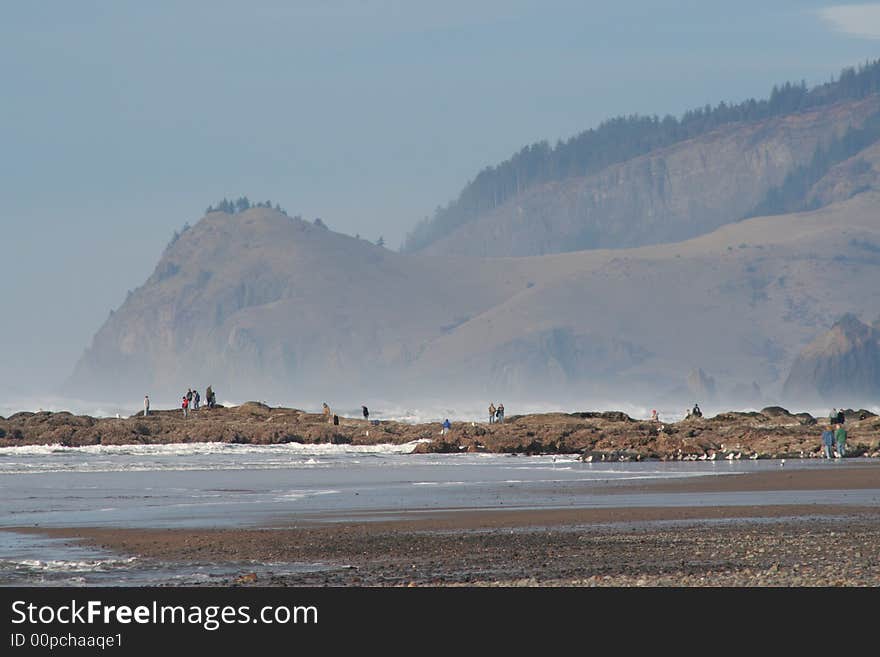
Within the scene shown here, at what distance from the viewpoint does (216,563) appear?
20.0 m

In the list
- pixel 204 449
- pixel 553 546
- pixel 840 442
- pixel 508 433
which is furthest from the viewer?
pixel 508 433

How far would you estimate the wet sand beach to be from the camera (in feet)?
57.0

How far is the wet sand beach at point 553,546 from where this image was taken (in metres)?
17.4

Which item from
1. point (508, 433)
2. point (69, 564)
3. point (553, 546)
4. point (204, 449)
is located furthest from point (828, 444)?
point (69, 564)

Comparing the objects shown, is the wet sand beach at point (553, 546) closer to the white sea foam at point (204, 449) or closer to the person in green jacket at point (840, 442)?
the person in green jacket at point (840, 442)

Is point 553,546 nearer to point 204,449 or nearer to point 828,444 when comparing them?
point 828,444

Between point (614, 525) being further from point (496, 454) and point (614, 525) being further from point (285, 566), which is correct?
point (496, 454)

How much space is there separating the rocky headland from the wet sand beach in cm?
2419

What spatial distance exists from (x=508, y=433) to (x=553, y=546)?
42.4 metres

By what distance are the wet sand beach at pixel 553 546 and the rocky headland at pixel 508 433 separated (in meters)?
24.2

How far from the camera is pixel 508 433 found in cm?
6372

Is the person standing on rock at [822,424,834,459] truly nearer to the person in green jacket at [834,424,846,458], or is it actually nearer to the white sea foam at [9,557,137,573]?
the person in green jacket at [834,424,846,458]
